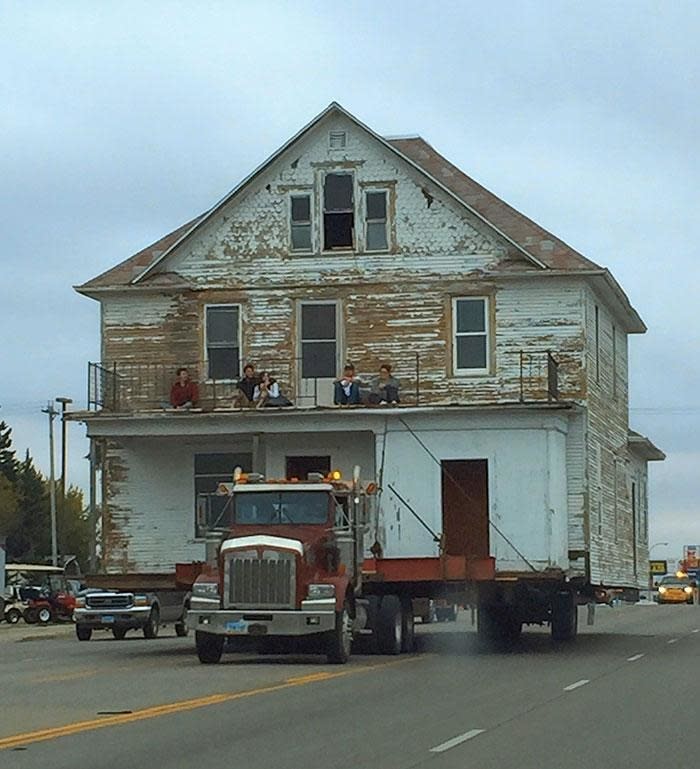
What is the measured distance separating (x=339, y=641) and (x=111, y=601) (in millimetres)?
13799

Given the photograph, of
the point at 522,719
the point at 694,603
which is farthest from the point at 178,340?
the point at 694,603

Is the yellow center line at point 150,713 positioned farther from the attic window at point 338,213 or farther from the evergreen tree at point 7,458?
the evergreen tree at point 7,458

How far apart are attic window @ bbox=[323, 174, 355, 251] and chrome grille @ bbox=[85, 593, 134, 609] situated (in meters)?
9.86

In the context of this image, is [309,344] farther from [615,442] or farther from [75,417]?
[615,442]

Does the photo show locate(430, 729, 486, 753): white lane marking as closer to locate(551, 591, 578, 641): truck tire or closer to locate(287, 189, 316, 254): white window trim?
locate(551, 591, 578, 641): truck tire

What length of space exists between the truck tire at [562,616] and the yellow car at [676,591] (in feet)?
172

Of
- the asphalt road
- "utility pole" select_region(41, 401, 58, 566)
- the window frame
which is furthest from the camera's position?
"utility pole" select_region(41, 401, 58, 566)

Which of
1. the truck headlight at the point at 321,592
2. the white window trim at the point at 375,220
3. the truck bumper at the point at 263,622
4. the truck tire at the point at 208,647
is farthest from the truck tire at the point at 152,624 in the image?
the truck headlight at the point at 321,592

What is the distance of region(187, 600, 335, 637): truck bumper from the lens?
25953mm

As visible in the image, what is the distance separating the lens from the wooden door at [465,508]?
34.2m

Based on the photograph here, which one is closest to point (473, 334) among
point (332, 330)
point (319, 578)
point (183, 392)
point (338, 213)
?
point (332, 330)

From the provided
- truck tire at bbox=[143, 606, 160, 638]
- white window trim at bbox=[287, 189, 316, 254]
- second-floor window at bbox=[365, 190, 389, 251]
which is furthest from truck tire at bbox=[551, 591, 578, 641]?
truck tire at bbox=[143, 606, 160, 638]

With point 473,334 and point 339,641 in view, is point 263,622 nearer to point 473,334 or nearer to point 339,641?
point 339,641

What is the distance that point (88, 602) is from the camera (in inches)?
1553
